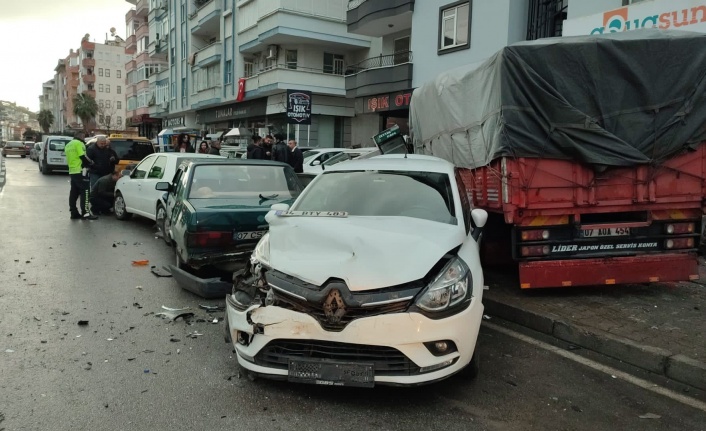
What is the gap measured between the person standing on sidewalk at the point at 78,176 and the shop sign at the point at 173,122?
35650 millimetres

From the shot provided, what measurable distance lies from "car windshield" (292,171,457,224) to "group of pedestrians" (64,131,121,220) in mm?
8692

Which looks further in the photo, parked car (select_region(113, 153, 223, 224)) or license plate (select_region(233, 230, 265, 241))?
parked car (select_region(113, 153, 223, 224))

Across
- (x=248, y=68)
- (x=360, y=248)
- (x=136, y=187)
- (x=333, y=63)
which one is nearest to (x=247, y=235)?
(x=360, y=248)

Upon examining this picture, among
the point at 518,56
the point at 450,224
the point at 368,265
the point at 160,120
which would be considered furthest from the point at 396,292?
the point at 160,120

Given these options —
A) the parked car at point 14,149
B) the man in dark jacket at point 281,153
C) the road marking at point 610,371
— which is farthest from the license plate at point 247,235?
the parked car at point 14,149

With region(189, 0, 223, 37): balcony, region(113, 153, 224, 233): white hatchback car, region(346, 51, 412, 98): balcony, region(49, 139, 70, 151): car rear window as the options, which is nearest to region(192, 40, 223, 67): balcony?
region(189, 0, 223, 37): balcony

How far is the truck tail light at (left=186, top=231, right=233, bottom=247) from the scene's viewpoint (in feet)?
19.6

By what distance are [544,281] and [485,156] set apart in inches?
62.9

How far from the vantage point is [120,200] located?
1207 cm

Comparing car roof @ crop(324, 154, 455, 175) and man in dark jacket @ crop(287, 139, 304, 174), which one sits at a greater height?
man in dark jacket @ crop(287, 139, 304, 174)

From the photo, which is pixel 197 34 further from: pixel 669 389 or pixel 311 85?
pixel 669 389

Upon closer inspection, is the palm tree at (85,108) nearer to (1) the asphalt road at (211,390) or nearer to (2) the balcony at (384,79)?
(2) the balcony at (384,79)

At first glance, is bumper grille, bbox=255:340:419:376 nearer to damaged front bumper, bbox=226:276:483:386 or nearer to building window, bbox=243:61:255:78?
damaged front bumper, bbox=226:276:483:386

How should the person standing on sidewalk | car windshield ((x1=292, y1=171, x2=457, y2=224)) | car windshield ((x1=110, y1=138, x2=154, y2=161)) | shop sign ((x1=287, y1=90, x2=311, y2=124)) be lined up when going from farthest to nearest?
car windshield ((x1=110, y1=138, x2=154, y2=161)) → shop sign ((x1=287, y1=90, x2=311, y2=124)) → the person standing on sidewalk → car windshield ((x1=292, y1=171, x2=457, y2=224))
